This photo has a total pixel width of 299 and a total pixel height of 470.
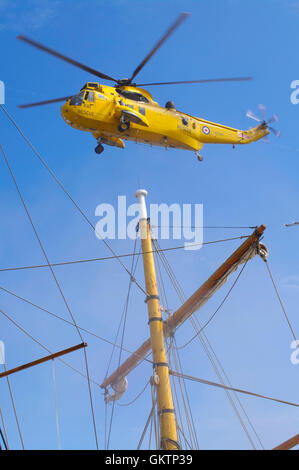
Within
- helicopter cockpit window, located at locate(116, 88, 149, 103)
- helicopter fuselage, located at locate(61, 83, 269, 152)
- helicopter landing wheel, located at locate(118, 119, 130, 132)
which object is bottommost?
helicopter landing wheel, located at locate(118, 119, 130, 132)

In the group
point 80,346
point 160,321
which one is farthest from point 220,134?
point 80,346

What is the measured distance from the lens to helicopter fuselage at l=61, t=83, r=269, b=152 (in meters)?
20.9

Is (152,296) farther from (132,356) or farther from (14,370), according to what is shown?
(14,370)

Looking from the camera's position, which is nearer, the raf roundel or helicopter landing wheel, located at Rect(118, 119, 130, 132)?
helicopter landing wheel, located at Rect(118, 119, 130, 132)

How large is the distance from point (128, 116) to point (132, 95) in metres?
1.83

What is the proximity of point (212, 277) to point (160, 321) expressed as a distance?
2.44 metres

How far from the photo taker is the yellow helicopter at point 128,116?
20.8m

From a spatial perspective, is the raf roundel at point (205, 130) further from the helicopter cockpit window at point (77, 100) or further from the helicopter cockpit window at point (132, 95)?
the helicopter cockpit window at point (77, 100)

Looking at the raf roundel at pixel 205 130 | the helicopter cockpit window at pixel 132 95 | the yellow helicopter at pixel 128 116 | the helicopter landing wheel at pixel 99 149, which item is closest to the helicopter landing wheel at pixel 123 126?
the yellow helicopter at pixel 128 116

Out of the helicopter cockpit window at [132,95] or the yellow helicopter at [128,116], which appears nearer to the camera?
the yellow helicopter at [128,116]

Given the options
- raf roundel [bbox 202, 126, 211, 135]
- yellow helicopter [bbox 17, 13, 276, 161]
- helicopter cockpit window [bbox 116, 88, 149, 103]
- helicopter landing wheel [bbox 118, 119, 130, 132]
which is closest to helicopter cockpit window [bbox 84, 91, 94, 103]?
yellow helicopter [bbox 17, 13, 276, 161]

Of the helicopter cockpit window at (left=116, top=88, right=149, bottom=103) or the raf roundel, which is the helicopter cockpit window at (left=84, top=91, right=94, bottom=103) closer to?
the helicopter cockpit window at (left=116, top=88, right=149, bottom=103)

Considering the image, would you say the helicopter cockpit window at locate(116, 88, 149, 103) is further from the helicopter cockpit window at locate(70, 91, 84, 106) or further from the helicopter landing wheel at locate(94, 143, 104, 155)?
the helicopter landing wheel at locate(94, 143, 104, 155)

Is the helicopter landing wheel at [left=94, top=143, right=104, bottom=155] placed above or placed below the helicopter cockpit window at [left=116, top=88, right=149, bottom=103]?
below
